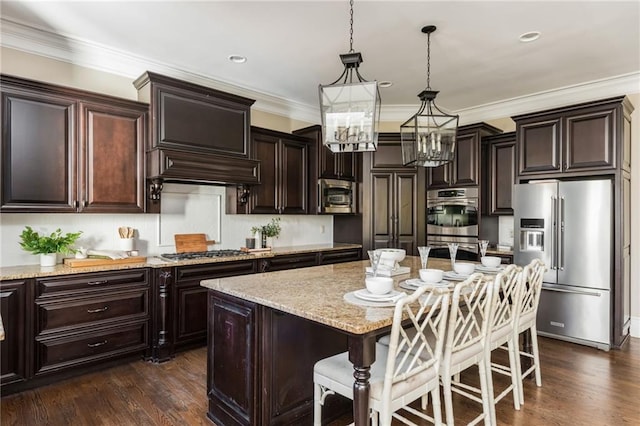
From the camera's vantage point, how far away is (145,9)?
2.82 m

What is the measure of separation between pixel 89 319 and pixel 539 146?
4.72m

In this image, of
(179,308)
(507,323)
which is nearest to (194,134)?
(179,308)

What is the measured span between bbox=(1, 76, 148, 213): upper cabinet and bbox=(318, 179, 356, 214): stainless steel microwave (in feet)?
7.44

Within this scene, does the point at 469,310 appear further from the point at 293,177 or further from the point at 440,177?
the point at 440,177

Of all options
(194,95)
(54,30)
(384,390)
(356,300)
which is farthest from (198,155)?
(384,390)

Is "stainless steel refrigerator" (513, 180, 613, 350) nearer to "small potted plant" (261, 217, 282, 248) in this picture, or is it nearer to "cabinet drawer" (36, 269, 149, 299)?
"small potted plant" (261, 217, 282, 248)

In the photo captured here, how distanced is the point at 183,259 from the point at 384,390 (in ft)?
8.29

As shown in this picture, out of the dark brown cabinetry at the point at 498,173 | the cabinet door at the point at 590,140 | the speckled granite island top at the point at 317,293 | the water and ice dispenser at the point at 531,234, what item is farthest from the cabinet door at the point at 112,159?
the cabinet door at the point at 590,140

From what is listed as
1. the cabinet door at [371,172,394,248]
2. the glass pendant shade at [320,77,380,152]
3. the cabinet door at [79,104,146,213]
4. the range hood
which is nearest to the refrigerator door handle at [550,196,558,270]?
the cabinet door at [371,172,394,248]

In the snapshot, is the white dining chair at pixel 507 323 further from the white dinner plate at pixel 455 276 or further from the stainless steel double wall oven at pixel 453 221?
the stainless steel double wall oven at pixel 453 221

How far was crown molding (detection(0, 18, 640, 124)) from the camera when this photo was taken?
10.4 feet

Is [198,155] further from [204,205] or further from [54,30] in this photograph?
[54,30]

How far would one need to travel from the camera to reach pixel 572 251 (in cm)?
Result: 387

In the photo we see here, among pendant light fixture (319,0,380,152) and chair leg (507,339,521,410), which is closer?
pendant light fixture (319,0,380,152)
